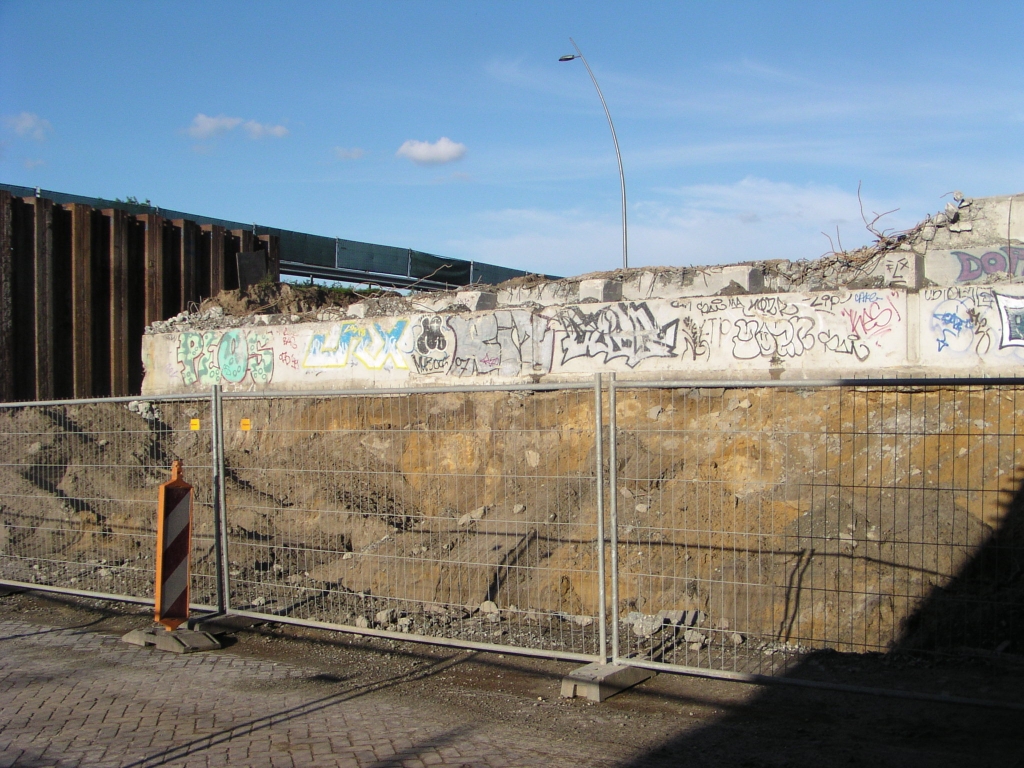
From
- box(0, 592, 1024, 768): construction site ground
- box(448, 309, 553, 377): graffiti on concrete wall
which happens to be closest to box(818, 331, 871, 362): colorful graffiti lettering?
box(448, 309, 553, 377): graffiti on concrete wall

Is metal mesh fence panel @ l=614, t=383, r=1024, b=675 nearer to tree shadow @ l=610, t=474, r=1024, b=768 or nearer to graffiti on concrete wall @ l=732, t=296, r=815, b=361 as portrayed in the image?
tree shadow @ l=610, t=474, r=1024, b=768

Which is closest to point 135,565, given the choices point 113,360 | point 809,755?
point 809,755

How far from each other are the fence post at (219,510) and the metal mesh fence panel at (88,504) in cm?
39

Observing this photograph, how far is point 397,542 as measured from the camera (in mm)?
6633

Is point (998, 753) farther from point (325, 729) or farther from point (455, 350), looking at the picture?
point (455, 350)

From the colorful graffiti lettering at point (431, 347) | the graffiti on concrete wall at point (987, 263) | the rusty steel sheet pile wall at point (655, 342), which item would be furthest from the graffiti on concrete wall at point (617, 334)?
the graffiti on concrete wall at point (987, 263)

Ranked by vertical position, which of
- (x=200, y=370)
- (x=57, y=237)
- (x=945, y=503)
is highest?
(x=57, y=237)

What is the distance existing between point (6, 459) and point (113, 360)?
8853 mm

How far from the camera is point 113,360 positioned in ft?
55.9

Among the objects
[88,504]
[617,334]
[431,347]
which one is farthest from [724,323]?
[88,504]

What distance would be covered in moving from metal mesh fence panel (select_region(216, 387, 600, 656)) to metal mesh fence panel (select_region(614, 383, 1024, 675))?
580 millimetres

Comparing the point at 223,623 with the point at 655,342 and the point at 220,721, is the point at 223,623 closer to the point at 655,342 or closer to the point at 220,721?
the point at 220,721

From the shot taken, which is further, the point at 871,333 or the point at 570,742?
the point at 871,333

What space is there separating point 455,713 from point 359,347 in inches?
328
